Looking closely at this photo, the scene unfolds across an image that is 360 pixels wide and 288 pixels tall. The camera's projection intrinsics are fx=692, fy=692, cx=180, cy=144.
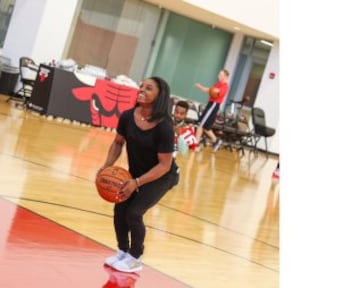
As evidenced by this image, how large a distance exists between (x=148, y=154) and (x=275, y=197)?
26.3ft

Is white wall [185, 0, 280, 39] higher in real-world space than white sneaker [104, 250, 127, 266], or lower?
higher

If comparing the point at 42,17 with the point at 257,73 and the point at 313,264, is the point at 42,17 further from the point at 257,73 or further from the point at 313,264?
the point at 313,264

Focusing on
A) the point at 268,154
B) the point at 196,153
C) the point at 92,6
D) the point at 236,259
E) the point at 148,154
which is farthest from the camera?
the point at 268,154

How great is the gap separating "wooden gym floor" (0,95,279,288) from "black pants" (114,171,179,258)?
233mm

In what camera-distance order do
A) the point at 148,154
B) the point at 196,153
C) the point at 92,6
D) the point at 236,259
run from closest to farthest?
the point at 148,154 < the point at 236,259 < the point at 196,153 < the point at 92,6

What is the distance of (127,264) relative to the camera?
520cm

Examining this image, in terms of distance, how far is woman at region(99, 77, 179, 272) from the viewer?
4.97 meters

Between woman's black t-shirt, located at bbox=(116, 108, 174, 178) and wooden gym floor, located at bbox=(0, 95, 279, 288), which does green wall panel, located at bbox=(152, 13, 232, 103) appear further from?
woman's black t-shirt, located at bbox=(116, 108, 174, 178)

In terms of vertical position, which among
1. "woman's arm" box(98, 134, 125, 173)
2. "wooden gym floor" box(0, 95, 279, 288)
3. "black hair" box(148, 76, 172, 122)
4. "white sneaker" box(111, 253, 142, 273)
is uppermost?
"black hair" box(148, 76, 172, 122)

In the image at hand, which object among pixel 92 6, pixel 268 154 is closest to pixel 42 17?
pixel 92 6

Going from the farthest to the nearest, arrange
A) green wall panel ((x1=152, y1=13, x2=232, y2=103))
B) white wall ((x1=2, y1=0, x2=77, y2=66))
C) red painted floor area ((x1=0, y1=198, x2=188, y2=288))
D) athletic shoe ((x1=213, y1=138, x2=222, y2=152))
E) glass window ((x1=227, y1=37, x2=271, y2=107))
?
1. glass window ((x1=227, y1=37, x2=271, y2=107))
2. green wall panel ((x1=152, y1=13, x2=232, y2=103))
3. athletic shoe ((x1=213, y1=138, x2=222, y2=152))
4. white wall ((x1=2, y1=0, x2=77, y2=66))
5. red painted floor area ((x1=0, y1=198, x2=188, y2=288))

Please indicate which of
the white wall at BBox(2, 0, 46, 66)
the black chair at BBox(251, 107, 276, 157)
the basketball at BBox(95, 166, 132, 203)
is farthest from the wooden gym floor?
the black chair at BBox(251, 107, 276, 157)

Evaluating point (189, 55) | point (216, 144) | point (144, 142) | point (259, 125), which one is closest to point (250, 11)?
point (189, 55)

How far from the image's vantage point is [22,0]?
18219 millimetres
